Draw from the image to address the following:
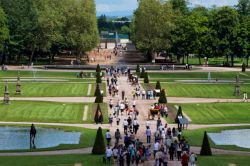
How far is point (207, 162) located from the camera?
147 ft

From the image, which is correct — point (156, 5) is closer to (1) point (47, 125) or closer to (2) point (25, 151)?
(1) point (47, 125)

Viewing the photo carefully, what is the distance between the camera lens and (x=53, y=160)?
4575 cm

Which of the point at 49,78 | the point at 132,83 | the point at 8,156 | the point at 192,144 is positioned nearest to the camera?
the point at 8,156

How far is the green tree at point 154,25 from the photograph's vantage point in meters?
159

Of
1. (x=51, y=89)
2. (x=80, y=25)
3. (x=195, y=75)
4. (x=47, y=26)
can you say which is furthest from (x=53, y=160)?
(x=80, y=25)

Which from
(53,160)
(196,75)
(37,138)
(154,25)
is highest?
(154,25)

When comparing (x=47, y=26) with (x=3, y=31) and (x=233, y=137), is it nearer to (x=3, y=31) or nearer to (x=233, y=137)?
(x=3, y=31)

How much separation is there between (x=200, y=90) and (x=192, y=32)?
55448 millimetres

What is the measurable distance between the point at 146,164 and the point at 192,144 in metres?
10.8

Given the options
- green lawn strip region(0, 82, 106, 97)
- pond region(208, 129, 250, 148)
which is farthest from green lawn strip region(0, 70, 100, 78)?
pond region(208, 129, 250, 148)

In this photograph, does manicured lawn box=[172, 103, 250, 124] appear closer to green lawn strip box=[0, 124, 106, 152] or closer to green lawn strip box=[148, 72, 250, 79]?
green lawn strip box=[0, 124, 106, 152]

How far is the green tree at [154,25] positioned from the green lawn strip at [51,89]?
53793 mm

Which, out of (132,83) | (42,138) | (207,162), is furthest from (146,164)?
(132,83)

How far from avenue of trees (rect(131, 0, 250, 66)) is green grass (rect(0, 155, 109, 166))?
107 metres
